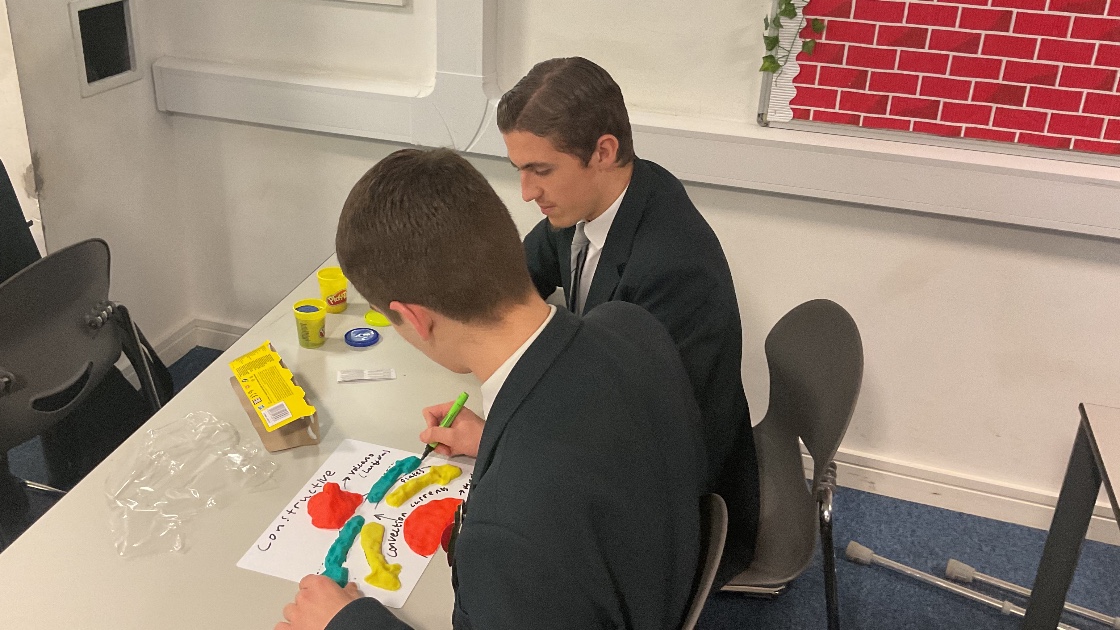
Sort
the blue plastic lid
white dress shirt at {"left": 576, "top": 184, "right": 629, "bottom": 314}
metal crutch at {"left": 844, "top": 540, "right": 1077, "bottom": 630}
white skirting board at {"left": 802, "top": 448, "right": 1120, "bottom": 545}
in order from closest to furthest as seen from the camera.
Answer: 1. white dress shirt at {"left": 576, "top": 184, "right": 629, "bottom": 314}
2. the blue plastic lid
3. metal crutch at {"left": 844, "top": 540, "right": 1077, "bottom": 630}
4. white skirting board at {"left": 802, "top": 448, "right": 1120, "bottom": 545}

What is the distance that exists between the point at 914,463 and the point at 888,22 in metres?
1.28

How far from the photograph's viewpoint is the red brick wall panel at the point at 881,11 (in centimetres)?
226

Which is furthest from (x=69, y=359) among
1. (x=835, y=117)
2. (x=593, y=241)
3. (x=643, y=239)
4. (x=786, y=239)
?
(x=835, y=117)

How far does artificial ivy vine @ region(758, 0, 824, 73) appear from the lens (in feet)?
7.54

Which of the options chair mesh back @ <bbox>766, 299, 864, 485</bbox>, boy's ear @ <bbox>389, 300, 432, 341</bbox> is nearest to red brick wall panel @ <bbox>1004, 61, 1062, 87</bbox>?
chair mesh back @ <bbox>766, 299, 864, 485</bbox>

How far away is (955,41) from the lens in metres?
2.26

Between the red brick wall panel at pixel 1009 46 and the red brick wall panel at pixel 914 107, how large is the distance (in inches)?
6.7

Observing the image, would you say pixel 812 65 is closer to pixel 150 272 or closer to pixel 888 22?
pixel 888 22

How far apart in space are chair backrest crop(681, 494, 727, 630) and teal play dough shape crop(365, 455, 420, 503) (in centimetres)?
51

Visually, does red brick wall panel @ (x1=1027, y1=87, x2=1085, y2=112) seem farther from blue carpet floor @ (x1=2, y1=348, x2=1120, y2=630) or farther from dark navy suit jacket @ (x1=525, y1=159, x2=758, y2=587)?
blue carpet floor @ (x1=2, y1=348, x2=1120, y2=630)

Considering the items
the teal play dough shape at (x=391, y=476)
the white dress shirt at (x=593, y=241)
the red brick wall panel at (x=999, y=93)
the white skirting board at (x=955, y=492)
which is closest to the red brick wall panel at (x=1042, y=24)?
the red brick wall panel at (x=999, y=93)

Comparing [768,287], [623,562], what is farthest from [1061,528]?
[623,562]

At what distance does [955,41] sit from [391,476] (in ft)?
5.70

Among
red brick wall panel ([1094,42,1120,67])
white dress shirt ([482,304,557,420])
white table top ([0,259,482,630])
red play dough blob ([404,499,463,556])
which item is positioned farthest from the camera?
red brick wall panel ([1094,42,1120,67])
